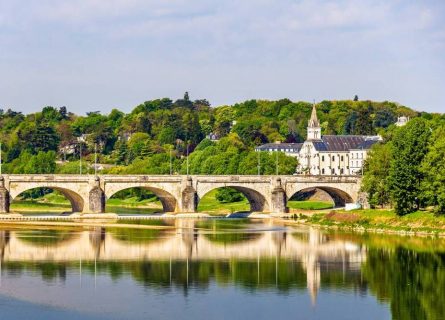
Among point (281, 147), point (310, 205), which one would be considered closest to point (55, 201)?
point (281, 147)

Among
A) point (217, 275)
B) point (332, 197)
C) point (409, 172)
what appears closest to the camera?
point (217, 275)

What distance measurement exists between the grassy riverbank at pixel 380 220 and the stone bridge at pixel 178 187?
9749 mm

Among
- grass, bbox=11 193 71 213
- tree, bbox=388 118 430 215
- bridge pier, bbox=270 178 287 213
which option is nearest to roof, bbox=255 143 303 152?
grass, bbox=11 193 71 213

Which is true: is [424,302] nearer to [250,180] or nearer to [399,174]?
[399,174]

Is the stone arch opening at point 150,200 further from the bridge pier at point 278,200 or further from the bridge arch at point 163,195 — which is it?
the bridge pier at point 278,200

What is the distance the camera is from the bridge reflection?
64.7m

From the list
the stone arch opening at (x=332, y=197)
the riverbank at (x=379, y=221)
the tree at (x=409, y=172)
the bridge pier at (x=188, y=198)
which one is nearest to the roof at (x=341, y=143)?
the stone arch opening at (x=332, y=197)

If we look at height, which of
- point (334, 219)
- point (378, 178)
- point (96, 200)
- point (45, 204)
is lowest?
point (334, 219)

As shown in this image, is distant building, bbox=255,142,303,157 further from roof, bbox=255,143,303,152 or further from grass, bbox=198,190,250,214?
grass, bbox=198,190,250,214

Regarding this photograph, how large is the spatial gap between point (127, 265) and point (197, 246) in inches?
523

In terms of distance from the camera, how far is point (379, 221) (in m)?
98.5

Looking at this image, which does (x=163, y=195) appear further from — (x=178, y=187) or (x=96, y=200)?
(x=96, y=200)

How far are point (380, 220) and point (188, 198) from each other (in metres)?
28.3

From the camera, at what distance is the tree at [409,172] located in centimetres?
9481
